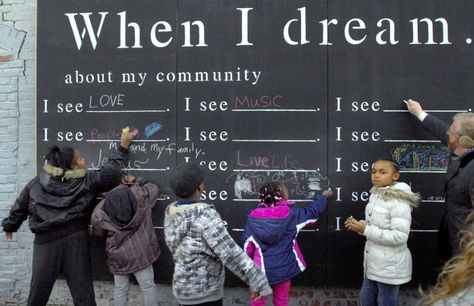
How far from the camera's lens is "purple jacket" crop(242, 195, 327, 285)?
4.06m

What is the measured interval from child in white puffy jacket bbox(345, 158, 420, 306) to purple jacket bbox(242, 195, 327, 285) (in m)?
0.51

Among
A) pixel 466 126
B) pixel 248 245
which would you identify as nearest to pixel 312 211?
pixel 248 245

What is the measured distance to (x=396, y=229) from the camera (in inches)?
153

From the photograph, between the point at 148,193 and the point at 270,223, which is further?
the point at 148,193

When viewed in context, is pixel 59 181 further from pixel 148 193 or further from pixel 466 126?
pixel 466 126

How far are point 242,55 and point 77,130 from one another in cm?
185

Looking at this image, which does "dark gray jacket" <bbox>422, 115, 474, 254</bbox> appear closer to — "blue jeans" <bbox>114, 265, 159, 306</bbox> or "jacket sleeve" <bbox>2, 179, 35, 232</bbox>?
"blue jeans" <bbox>114, 265, 159, 306</bbox>

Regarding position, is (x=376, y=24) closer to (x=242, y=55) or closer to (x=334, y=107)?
(x=334, y=107)

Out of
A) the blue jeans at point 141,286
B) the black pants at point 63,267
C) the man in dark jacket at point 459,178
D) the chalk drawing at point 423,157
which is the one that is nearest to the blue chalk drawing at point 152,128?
the black pants at point 63,267

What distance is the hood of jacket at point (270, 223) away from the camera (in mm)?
4047

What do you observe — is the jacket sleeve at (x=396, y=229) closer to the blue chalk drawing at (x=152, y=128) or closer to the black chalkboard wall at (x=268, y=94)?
the black chalkboard wall at (x=268, y=94)

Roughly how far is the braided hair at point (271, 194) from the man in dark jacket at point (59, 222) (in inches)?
60.7

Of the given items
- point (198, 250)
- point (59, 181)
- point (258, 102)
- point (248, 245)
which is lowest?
point (248, 245)

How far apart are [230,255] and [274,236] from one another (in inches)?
36.4
